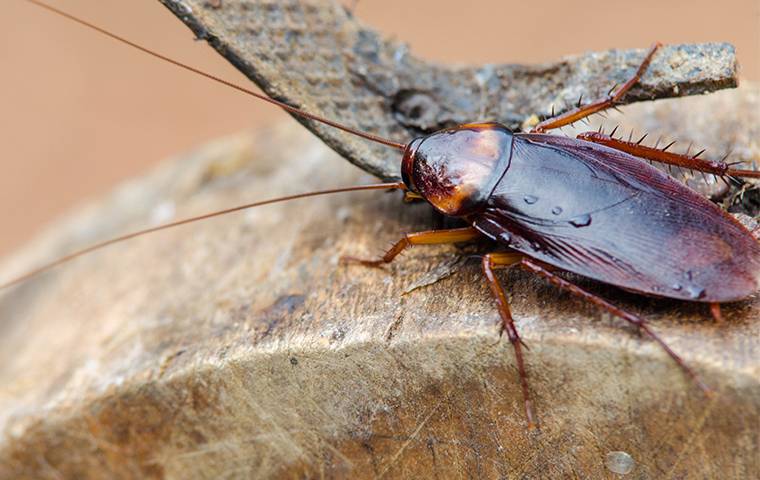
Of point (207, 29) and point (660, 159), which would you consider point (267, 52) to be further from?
point (660, 159)

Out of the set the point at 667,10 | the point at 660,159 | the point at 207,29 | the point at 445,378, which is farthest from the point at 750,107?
the point at 667,10

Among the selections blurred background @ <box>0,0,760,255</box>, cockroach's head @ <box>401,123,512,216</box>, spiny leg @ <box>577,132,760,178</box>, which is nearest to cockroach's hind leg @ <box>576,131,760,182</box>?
spiny leg @ <box>577,132,760,178</box>

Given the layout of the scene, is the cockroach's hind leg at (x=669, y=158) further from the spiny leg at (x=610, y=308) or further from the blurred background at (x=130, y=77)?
the blurred background at (x=130, y=77)

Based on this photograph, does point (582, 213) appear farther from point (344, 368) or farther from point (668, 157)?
point (344, 368)

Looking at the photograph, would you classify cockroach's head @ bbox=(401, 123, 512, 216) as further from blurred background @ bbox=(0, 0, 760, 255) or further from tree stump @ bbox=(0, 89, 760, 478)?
blurred background @ bbox=(0, 0, 760, 255)

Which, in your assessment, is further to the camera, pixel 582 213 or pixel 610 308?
pixel 582 213

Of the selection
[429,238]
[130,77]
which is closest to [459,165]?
[429,238]

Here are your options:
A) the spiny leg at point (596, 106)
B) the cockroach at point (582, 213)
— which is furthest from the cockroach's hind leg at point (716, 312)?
the spiny leg at point (596, 106)
